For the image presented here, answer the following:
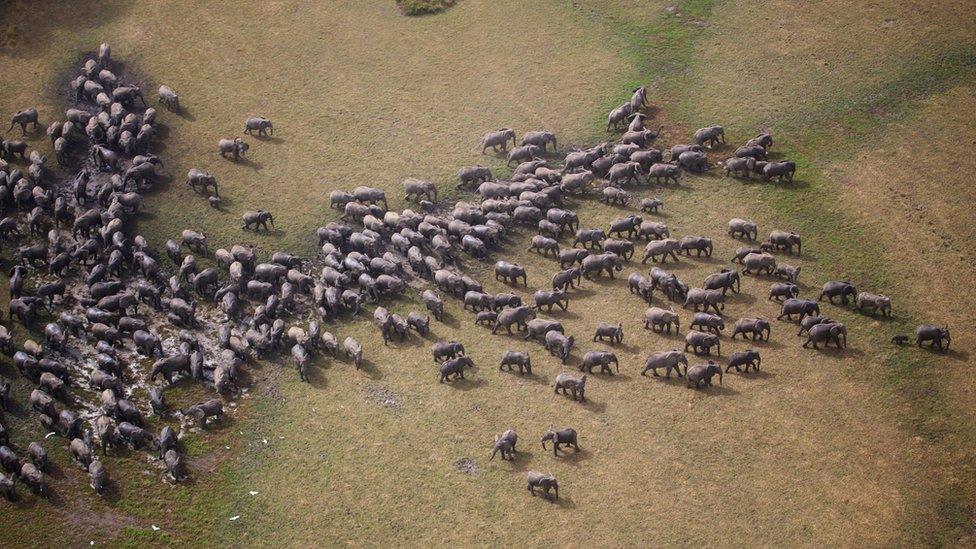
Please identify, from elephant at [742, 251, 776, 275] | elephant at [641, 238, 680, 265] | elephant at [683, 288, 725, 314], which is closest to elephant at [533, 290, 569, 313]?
elephant at [641, 238, 680, 265]

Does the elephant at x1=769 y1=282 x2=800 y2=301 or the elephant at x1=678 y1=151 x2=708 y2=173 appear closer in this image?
the elephant at x1=769 y1=282 x2=800 y2=301

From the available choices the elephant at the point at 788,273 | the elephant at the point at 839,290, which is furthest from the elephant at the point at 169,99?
the elephant at the point at 839,290

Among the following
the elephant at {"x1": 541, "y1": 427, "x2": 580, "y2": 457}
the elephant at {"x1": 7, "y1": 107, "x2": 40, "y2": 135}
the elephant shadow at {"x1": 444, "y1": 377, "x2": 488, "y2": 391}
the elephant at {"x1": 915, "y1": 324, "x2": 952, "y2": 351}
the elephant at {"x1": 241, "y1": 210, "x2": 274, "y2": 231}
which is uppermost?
the elephant at {"x1": 915, "y1": 324, "x2": 952, "y2": 351}

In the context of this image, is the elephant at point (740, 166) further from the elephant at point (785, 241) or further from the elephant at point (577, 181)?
the elephant at point (577, 181)

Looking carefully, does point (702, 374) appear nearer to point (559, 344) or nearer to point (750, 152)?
point (559, 344)

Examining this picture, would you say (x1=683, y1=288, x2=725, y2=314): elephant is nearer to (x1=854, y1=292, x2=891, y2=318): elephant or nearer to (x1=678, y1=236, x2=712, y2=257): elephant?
(x1=678, y1=236, x2=712, y2=257): elephant

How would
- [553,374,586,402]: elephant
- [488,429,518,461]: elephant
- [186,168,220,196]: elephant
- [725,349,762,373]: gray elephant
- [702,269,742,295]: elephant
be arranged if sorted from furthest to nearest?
[186,168,220,196]: elephant, [702,269,742,295]: elephant, [725,349,762,373]: gray elephant, [553,374,586,402]: elephant, [488,429,518,461]: elephant
